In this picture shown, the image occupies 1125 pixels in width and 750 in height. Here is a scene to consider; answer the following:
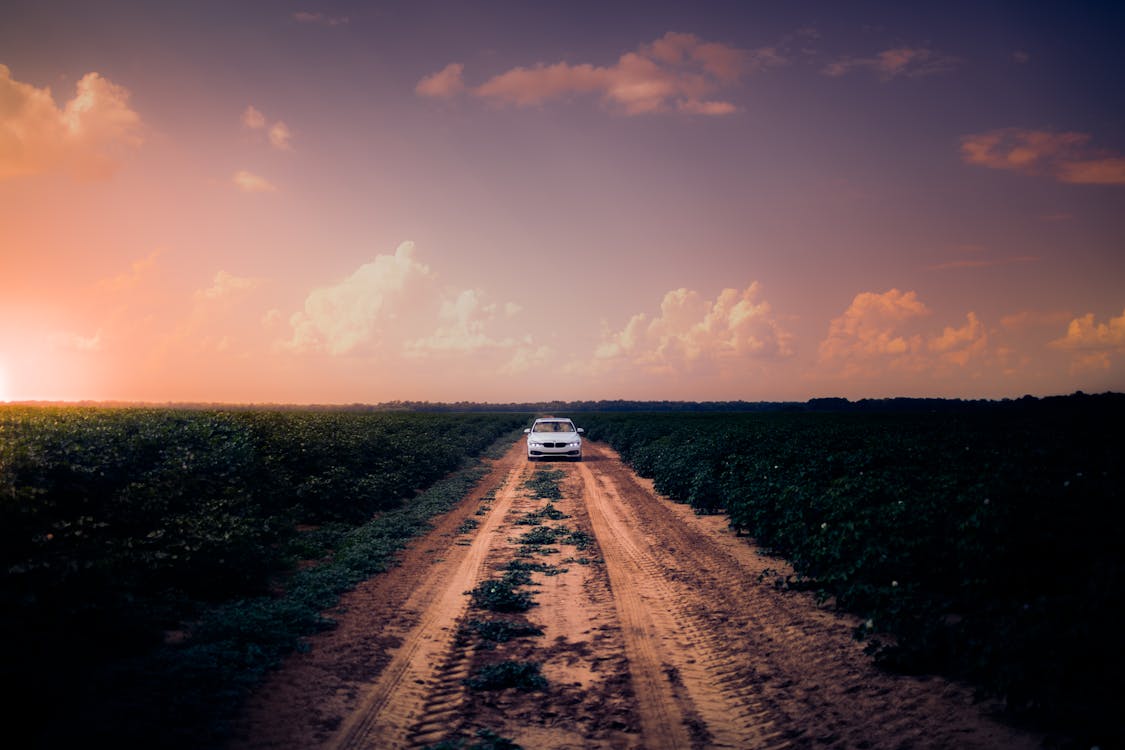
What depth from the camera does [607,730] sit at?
4492 millimetres

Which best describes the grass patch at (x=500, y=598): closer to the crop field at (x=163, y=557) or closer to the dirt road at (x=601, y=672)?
the dirt road at (x=601, y=672)

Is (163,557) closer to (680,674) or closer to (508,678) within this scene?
(508,678)

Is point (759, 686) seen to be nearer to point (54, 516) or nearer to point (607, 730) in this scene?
point (607, 730)

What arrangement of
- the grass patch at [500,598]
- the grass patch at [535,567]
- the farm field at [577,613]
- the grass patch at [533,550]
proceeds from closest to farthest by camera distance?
1. the farm field at [577,613]
2. the grass patch at [500,598]
3. the grass patch at [535,567]
4. the grass patch at [533,550]

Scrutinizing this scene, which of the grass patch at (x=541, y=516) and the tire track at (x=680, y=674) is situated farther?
the grass patch at (x=541, y=516)

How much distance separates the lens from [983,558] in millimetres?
5484

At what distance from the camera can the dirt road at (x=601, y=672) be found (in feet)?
14.6

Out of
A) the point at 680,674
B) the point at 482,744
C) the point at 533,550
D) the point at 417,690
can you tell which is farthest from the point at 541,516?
the point at 482,744

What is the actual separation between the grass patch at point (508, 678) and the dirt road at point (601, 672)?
0.02 m

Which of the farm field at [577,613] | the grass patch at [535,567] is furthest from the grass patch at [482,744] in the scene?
the grass patch at [535,567]

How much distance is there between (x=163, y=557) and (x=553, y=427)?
20.7 m

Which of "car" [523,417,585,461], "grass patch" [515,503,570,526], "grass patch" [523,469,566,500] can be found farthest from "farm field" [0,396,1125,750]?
"car" [523,417,585,461]

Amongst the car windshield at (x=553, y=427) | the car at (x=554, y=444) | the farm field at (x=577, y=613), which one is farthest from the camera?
the car windshield at (x=553, y=427)

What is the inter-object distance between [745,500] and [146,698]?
9817mm
